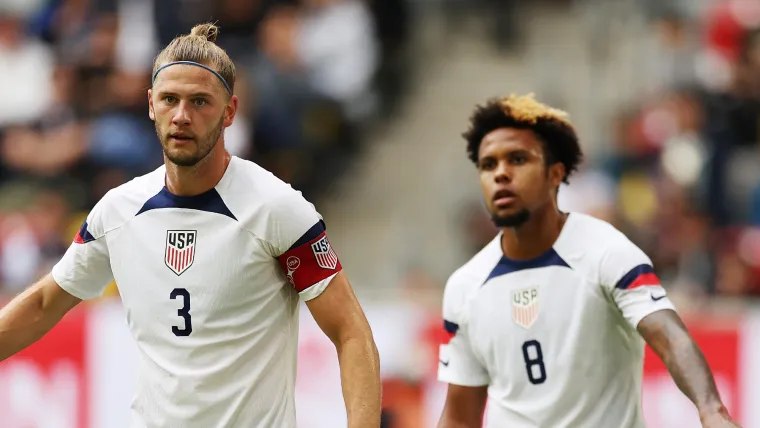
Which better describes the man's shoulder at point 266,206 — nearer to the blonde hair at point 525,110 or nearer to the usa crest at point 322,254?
the usa crest at point 322,254

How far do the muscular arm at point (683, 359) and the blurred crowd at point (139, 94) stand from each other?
6196mm

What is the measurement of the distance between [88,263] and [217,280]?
0.67 m

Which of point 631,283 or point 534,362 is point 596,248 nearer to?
point 631,283

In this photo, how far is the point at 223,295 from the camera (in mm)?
5062

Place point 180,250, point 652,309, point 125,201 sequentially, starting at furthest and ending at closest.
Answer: point 652,309 → point 125,201 → point 180,250

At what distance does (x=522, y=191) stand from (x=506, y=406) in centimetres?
97

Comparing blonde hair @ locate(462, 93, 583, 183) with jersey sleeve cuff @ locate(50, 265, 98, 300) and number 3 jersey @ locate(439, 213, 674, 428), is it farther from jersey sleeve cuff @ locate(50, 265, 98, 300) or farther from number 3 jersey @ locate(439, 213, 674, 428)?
jersey sleeve cuff @ locate(50, 265, 98, 300)

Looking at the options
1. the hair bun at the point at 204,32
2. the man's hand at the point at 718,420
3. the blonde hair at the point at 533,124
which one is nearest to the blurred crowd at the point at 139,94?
the blonde hair at the point at 533,124

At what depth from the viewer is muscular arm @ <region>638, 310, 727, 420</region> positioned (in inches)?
205

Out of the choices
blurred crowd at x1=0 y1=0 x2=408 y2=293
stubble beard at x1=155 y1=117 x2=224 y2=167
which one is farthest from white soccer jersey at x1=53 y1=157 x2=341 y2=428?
blurred crowd at x1=0 y1=0 x2=408 y2=293

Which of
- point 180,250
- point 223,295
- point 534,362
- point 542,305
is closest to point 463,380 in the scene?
point 534,362

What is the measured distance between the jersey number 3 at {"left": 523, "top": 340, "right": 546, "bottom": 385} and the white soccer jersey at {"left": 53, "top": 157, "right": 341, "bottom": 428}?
1.27m

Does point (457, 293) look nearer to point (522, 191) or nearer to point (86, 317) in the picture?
point (522, 191)

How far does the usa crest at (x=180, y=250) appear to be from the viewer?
5.09 meters
